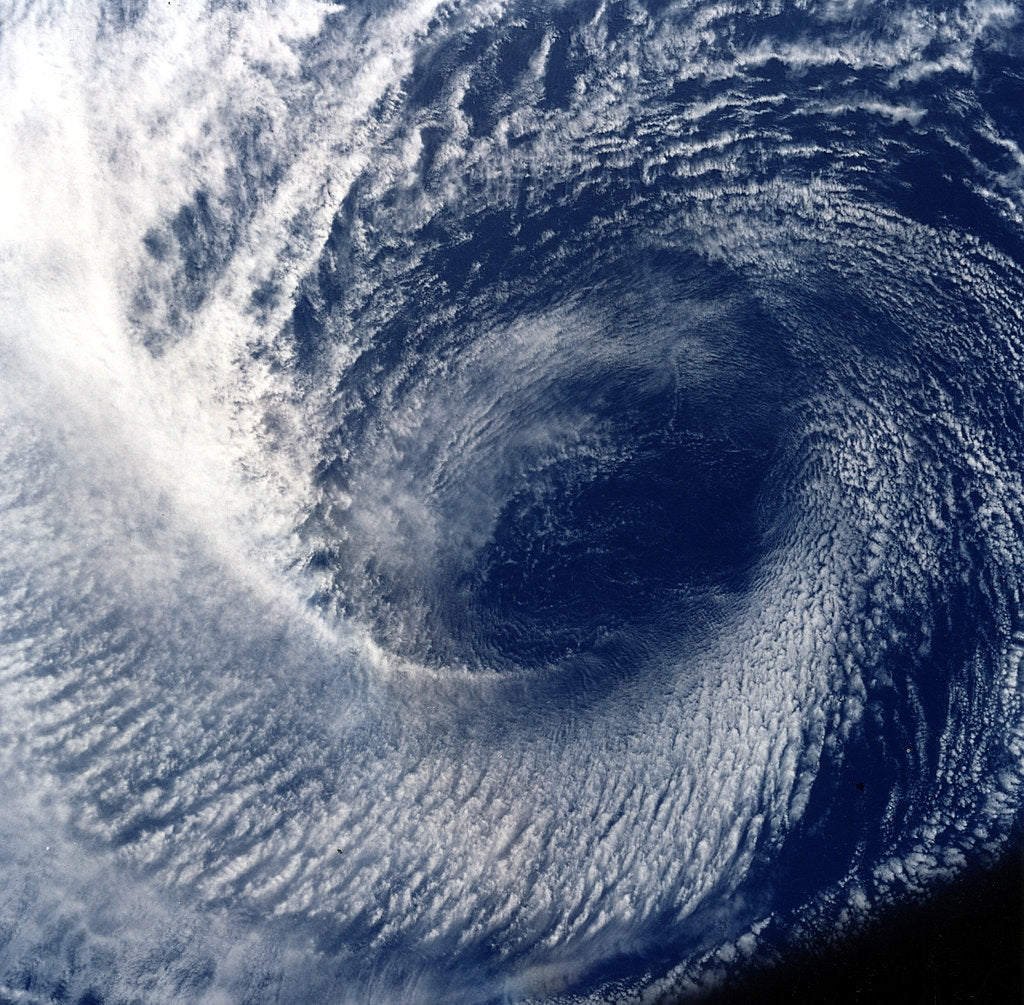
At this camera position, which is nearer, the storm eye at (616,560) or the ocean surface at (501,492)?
the ocean surface at (501,492)

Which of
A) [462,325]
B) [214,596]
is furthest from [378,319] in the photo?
[214,596]

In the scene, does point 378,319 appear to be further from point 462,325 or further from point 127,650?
point 127,650

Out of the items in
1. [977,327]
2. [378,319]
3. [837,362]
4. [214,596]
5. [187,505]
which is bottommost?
[214,596]

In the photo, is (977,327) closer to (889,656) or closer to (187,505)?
(889,656)

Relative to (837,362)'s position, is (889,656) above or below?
below

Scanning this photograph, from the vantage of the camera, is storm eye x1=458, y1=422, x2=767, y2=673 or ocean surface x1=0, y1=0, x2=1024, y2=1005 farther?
storm eye x1=458, y1=422, x2=767, y2=673

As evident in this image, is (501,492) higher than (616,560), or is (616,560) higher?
(501,492)

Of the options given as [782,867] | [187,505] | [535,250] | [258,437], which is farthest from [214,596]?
[782,867]

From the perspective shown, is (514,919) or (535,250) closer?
(514,919)
